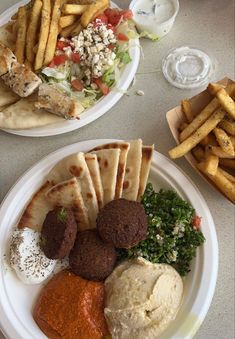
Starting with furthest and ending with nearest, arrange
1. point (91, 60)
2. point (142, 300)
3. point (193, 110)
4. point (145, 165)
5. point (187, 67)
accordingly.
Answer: point (187, 67), point (91, 60), point (193, 110), point (145, 165), point (142, 300)

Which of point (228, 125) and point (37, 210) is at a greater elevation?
point (228, 125)

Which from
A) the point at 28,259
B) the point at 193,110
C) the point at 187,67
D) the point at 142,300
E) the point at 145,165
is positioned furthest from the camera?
the point at 187,67

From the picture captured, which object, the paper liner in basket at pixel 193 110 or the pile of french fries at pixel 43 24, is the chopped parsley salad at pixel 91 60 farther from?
the paper liner in basket at pixel 193 110

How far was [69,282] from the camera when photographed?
2.00m

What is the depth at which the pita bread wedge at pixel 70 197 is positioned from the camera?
6.66 ft

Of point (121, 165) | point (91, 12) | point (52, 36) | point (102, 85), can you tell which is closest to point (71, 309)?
point (121, 165)

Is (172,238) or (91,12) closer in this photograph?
(172,238)

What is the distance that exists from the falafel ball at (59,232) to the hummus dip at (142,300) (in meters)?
0.25

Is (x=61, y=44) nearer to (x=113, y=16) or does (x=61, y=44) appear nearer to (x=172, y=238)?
(x=113, y=16)

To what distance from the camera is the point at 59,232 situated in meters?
1.96

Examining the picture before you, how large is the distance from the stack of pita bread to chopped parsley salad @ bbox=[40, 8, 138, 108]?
34cm

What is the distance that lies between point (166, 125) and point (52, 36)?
685mm

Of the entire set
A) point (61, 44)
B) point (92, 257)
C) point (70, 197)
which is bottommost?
point (92, 257)

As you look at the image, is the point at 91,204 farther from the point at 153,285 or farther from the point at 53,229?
the point at 153,285
